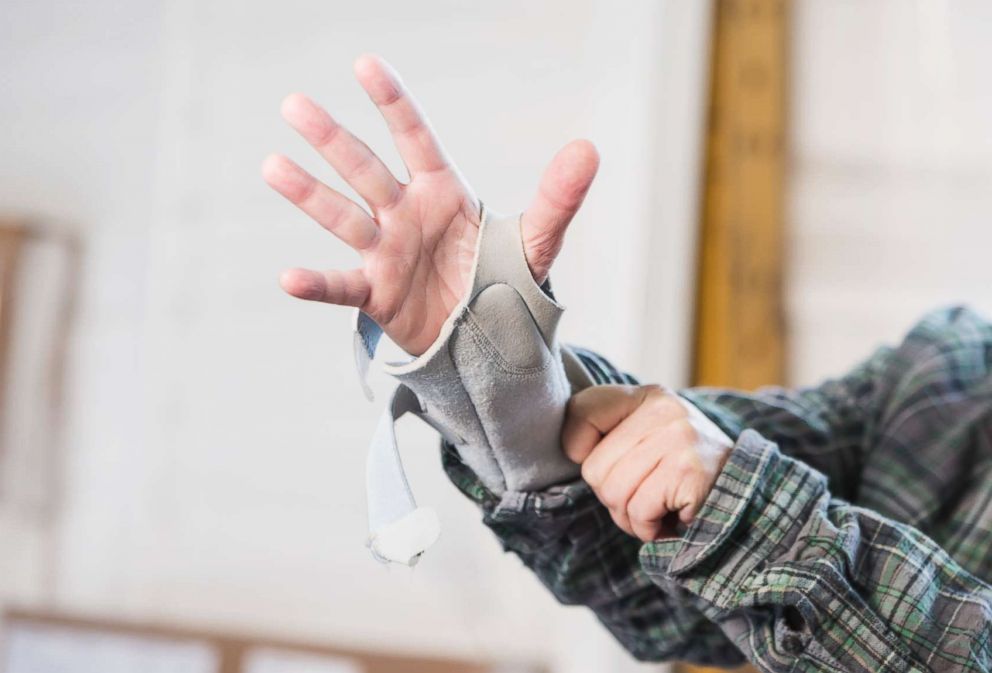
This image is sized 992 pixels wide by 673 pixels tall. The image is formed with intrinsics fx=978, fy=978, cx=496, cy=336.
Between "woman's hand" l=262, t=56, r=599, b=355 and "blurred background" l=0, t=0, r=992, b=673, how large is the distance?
0.98m

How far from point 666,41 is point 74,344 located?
1.33 meters

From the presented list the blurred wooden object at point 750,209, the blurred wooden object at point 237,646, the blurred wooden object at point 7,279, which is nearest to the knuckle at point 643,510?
the blurred wooden object at point 750,209

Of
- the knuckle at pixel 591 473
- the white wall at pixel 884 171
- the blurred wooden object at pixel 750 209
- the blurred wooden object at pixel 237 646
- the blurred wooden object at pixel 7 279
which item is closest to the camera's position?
the knuckle at pixel 591 473

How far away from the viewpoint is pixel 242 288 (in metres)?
1.97

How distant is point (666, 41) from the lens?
150 cm

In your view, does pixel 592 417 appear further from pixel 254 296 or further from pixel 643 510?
pixel 254 296

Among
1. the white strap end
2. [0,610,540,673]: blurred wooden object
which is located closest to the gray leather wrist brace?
the white strap end

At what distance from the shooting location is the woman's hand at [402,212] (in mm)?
525

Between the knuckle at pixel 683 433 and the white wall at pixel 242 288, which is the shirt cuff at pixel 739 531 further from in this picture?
the white wall at pixel 242 288

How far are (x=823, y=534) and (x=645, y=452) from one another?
116 millimetres

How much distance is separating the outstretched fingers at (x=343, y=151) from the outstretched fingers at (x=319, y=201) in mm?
14

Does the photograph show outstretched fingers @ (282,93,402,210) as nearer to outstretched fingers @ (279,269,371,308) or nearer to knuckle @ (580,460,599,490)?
outstretched fingers @ (279,269,371,308)

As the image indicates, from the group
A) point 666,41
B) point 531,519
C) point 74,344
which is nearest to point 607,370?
point 531,519

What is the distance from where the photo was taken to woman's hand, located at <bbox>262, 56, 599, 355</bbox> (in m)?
0.52
